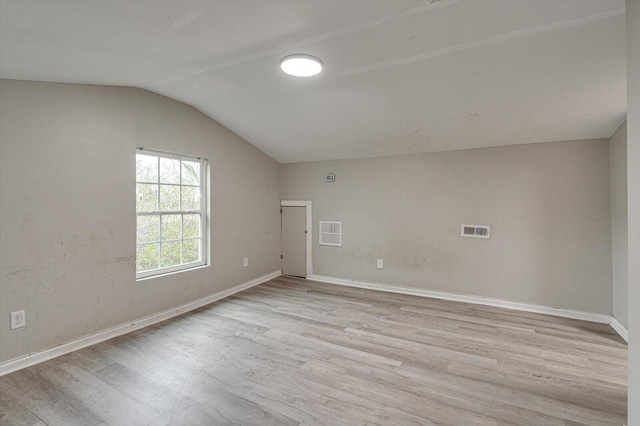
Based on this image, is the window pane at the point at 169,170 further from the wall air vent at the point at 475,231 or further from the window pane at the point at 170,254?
the wall air vent at the point at 475,231

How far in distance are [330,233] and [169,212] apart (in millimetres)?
2467

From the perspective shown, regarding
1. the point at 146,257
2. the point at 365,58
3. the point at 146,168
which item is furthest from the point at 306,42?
the point at 146,257

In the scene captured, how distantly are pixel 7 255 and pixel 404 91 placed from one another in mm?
3644

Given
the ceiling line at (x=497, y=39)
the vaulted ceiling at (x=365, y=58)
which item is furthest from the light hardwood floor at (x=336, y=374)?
the ceiling line at (x=497, y=39)

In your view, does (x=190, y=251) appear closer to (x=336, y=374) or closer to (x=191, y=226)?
(x=191, y=226)

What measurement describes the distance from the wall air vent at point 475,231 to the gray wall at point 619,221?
1.17 m

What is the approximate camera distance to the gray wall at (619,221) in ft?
9.14

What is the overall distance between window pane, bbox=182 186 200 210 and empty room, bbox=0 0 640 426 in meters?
0.03

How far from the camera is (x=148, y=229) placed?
3.23 m

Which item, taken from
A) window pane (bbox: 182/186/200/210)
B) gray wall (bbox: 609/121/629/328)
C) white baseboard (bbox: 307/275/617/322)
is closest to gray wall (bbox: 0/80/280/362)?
window pane (bbox: 182/186/200/210)

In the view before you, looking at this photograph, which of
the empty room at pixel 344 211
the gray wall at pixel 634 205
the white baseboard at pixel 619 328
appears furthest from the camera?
the white baseboard at pixel 619 328

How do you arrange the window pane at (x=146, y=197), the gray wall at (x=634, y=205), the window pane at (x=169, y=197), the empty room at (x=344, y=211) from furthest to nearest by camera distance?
the window pane at (x=169, y=197), the window pane at (x=146, y=197), the empty room at (x=344, y=211), the gray wall at (x=634, y=205)

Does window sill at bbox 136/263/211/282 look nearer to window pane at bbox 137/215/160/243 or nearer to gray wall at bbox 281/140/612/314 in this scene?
window pane at bbox 137/215/160/243

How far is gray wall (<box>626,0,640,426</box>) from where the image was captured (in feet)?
4.32
